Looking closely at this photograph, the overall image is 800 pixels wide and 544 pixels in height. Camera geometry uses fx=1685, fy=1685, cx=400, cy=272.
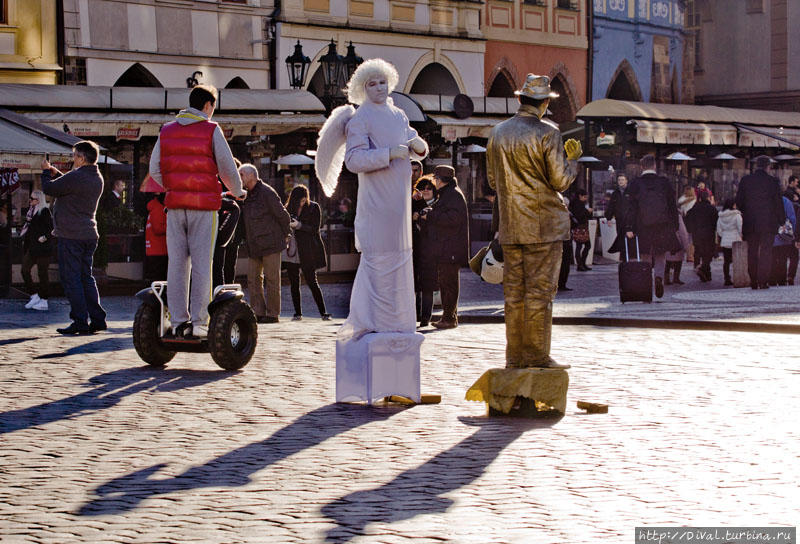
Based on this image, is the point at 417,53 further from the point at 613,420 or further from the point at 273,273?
the point at 613,420

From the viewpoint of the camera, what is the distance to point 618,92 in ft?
163

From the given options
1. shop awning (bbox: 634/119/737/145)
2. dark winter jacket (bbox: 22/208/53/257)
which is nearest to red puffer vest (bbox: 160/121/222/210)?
dark winter jacket (bbox: 22/208/53/257)

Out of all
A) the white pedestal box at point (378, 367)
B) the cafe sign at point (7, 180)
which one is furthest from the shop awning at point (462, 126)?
the white pedestal box at point (378, 367)

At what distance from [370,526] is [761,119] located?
3630cm

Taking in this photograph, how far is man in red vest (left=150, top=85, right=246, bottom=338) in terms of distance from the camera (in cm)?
1221

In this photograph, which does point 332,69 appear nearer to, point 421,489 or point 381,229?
point 381,229

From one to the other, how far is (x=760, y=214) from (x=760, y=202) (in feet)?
→ 0.58

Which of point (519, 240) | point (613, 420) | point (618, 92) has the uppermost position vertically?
point (618, 92)

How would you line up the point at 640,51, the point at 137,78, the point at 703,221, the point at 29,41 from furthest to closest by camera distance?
the point at 640,51, the point at 137,78, the point at 29,41, the point at 703,221

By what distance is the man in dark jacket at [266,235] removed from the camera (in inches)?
699

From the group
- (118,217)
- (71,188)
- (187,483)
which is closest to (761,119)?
(118,217)

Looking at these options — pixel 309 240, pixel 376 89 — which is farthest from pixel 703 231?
pixel 376 89

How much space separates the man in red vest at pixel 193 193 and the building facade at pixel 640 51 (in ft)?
116

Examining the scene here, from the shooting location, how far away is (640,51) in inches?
1955
